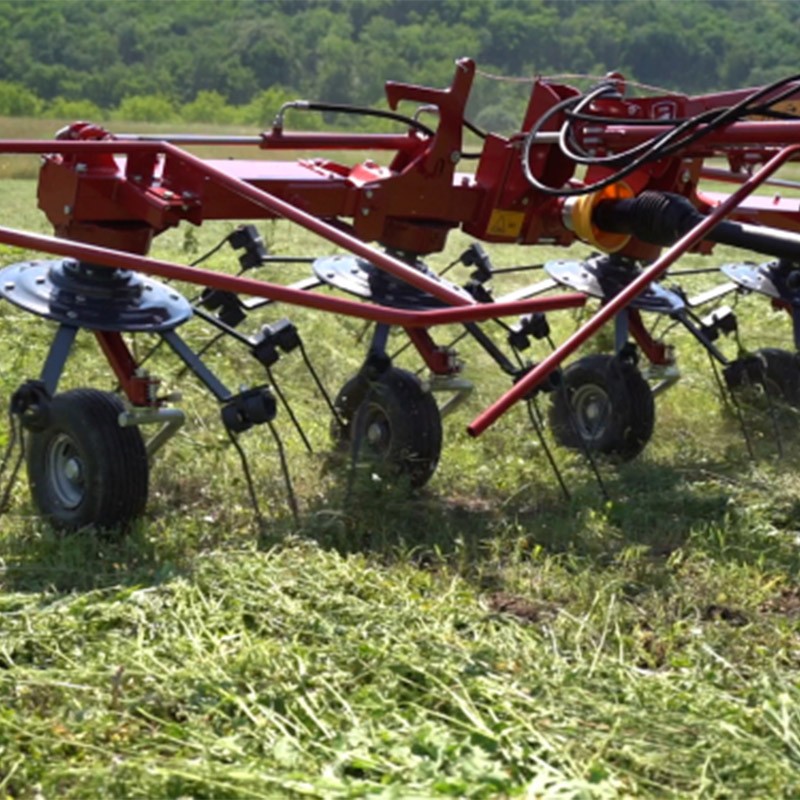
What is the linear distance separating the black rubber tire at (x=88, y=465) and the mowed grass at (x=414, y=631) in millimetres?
83

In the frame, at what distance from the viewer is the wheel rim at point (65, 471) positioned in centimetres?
488

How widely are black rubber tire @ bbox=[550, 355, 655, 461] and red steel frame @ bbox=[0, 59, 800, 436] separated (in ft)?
1.68

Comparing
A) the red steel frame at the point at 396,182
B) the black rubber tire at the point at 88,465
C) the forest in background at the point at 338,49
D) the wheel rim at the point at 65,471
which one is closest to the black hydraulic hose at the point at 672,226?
the red steel frame at the point at 396,182

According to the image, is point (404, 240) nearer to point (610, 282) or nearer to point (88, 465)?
point (610, 282)

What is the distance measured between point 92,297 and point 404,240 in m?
1.35

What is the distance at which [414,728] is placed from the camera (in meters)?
3.24

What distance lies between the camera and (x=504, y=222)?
20.1ft

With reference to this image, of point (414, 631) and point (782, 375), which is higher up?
point (782, 375)

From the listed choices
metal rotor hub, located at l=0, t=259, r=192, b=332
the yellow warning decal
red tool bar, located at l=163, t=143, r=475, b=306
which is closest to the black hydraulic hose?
the yellow warning decal

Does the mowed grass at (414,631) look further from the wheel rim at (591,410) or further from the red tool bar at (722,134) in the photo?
the red tool bar at (722,134)

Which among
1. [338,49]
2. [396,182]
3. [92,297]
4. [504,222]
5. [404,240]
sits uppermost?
[338,49]

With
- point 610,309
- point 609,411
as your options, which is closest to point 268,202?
point 610,309

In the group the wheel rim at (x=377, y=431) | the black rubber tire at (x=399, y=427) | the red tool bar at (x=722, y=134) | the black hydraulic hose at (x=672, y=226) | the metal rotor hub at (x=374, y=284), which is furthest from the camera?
the metal rotor hub at (x=374, y=284)

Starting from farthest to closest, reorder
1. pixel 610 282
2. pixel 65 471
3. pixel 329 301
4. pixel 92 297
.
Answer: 1. pixel 610 282
2. pixel 92 297
3. pixel 65 471
4. pixel 329 301
